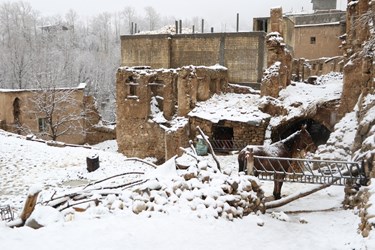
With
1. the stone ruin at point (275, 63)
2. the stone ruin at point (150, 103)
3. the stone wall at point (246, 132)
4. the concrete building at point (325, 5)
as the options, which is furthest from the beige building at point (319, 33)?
the stone wall at point (246, 132)

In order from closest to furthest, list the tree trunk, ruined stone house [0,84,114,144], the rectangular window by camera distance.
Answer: the tree trunk → ruined stone house [0,84,114,144] → the rectangular window

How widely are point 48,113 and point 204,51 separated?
13.0 metres

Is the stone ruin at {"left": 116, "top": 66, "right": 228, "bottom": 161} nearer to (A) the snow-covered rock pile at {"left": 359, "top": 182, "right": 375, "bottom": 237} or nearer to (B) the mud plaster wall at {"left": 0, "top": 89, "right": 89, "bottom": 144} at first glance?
(B) the mud plaster wall at {"left": 0, "top": 89, "right": 89, "bottom": 144}

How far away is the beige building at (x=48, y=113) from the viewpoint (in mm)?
27422

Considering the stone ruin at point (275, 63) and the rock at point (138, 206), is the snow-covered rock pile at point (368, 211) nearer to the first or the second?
the rock at point (138, 206)

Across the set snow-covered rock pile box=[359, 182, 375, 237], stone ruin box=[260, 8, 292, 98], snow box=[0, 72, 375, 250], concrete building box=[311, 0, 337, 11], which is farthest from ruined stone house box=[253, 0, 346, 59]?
snow-covered rock pile box=[359, 182, 375, 237]

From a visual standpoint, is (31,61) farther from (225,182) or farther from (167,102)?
(225,182)

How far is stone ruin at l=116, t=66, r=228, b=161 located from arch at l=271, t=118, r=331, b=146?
4997 mm

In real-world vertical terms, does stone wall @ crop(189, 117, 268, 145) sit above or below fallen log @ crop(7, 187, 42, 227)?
below

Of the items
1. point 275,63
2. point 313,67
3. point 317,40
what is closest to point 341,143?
point 275,63

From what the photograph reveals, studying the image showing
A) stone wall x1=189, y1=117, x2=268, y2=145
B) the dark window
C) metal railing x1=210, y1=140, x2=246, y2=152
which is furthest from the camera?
the dark window

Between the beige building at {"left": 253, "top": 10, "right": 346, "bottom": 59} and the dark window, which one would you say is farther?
the beige building at {"left": 253, "top": 10, "right": 346, "bottom": 59}

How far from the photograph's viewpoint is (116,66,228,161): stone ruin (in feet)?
71.9

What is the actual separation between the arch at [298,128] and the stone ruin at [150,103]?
4997 mm
